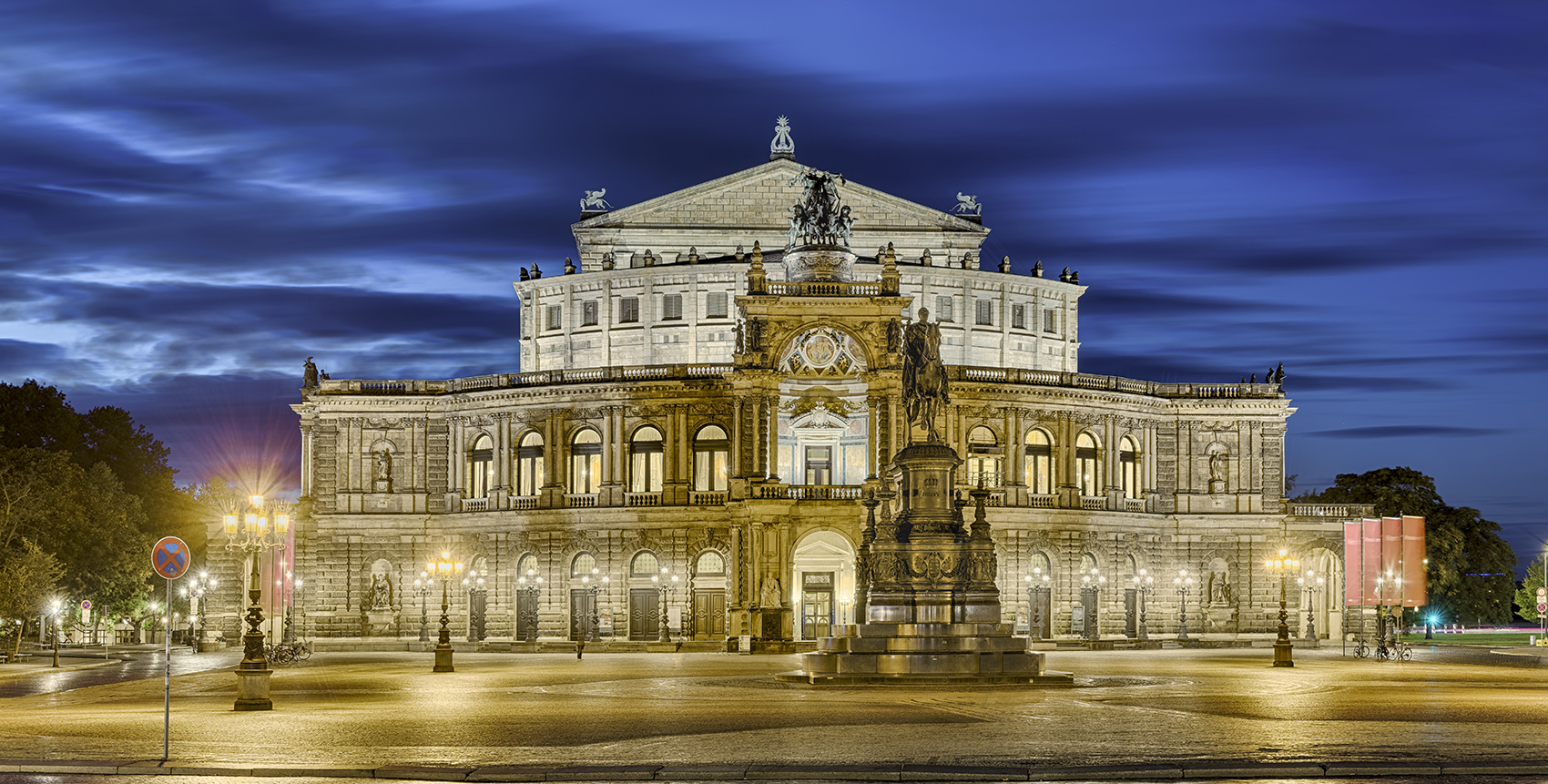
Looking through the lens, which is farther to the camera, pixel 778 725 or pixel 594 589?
pixel 594 589

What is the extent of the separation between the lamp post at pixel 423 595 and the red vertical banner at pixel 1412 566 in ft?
158

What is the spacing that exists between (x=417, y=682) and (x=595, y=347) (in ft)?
186

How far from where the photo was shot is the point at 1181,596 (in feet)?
305

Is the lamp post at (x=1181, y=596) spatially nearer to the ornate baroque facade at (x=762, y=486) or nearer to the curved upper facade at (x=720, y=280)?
the ornate baroque facade at (x=762, y=486)

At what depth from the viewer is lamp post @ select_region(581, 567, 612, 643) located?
289 feet

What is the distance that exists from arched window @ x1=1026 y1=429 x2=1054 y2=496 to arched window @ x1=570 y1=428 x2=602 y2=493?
2204 centimetres

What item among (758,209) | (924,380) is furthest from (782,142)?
(924,380)

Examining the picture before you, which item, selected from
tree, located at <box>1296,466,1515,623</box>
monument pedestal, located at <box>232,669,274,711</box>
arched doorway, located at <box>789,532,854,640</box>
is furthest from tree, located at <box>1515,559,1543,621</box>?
monument pedestal, located at <box>232,669,274,711</box>

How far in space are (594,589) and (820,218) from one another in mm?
21691

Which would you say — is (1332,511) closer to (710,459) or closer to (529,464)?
(710,459)

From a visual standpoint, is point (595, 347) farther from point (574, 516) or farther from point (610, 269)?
point (574, 516)

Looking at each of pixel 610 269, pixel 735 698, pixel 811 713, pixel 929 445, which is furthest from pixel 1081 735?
pixel 610 269

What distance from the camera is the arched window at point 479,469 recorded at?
9319cm

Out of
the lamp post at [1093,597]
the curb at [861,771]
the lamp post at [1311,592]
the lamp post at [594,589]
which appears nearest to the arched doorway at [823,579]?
the lamp post at [594,589]
